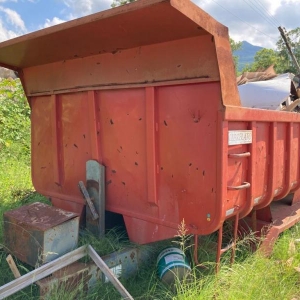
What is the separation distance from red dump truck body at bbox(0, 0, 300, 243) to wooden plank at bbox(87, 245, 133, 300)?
469 mm

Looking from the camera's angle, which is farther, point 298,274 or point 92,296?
point 298,274

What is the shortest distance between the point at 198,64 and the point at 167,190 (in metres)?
0.89

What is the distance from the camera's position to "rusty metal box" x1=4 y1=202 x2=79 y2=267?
216cm

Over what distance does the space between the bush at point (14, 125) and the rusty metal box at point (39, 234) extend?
443 cm

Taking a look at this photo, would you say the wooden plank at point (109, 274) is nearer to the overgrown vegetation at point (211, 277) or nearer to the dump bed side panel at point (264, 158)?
the overgrown vegetation at point (211, 277)

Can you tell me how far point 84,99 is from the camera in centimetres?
281

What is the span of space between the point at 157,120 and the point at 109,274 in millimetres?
1074

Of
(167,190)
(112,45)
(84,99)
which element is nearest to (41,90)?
(84,99)

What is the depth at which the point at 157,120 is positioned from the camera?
236 cm

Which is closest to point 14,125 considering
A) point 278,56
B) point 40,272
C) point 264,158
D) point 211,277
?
point 40,272

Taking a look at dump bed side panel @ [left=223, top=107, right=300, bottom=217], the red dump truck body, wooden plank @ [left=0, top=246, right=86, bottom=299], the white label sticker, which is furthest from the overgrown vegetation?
the white label sticker

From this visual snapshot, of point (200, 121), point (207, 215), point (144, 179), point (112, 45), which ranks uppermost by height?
point (112, 45)

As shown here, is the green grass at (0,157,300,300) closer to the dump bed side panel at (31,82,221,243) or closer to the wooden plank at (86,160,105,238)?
the wooden plank at (86,160,105,238)

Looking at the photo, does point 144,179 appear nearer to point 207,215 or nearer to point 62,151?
point 207,215
